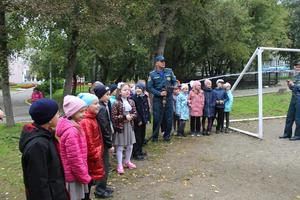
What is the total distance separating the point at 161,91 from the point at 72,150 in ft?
18.7

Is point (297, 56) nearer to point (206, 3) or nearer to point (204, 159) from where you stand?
point (206, 3)

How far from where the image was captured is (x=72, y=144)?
168 inches

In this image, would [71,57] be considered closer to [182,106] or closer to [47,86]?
[182,106]

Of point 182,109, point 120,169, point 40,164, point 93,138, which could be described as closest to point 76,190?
point 93,138

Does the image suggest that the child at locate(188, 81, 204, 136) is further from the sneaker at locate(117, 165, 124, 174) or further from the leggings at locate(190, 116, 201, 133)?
the sneaker at locate(117, 165, 124, 174)

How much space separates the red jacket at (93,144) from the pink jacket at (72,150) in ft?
2.21

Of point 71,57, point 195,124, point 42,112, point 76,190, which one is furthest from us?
point 71,57

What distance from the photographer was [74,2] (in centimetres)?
1254

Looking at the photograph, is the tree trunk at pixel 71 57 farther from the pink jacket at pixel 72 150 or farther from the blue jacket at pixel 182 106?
the pink jacket at pixel 72 150

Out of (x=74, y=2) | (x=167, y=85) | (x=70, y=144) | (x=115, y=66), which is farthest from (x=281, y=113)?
(x=115, y=66)

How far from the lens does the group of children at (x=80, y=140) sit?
346cm

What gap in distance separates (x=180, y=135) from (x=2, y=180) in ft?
16.6

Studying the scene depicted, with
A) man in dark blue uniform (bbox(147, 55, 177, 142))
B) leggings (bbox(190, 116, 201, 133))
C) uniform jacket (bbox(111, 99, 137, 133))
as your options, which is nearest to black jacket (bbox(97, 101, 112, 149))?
uniform jacket (bbox(111, 99, 137, 133))

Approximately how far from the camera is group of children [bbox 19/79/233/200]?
3455 millimetres
